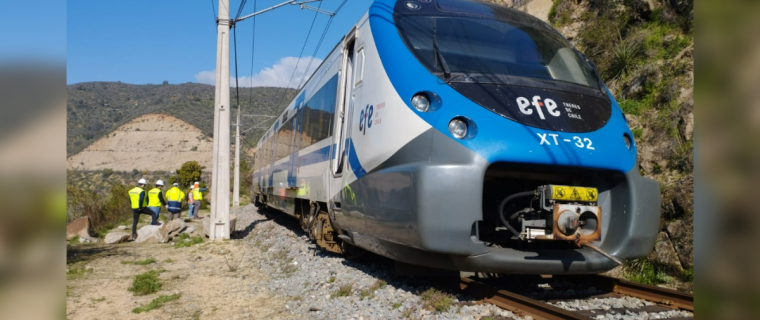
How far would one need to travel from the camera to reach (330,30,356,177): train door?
21.2ft

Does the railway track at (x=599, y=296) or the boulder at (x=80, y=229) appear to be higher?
the railway track at (x=599, y=296)

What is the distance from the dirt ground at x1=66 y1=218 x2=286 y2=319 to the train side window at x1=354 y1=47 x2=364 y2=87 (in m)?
2.60

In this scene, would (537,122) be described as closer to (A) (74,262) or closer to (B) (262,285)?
(B) (262,285)

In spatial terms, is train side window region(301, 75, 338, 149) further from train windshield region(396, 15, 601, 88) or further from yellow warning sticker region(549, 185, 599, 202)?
yellow warning sticker region(549, 185, 599, 202)

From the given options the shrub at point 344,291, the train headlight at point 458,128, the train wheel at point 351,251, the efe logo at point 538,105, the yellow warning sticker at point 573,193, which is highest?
the efe logo at point 538,105

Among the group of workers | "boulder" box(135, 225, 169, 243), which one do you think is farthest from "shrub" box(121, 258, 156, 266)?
the group of workers

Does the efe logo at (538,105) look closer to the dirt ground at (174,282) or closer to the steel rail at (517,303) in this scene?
the steel rail at (517,303)

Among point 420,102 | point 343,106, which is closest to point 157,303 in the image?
point 343,106

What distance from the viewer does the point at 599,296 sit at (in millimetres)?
5336

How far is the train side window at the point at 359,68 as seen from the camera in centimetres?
595

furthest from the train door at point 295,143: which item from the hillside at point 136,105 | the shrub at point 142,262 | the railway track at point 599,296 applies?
the hillside at point 136,105

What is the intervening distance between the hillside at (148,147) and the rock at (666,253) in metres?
60.3

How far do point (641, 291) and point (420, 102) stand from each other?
288 cm

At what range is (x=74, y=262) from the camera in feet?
31.2
